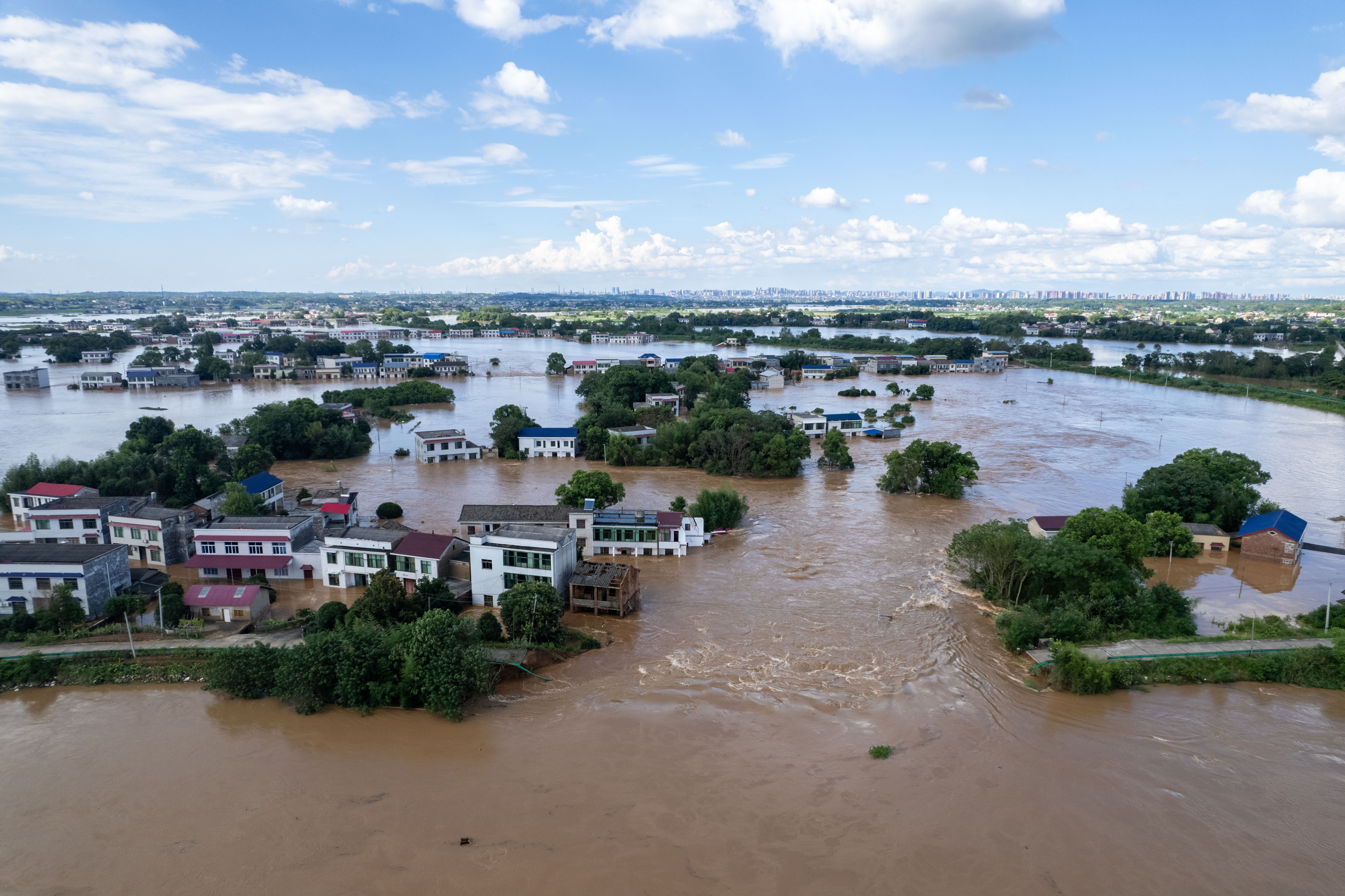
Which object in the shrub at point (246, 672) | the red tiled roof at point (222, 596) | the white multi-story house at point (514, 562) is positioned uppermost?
the white multi-story house at point (514, 562)

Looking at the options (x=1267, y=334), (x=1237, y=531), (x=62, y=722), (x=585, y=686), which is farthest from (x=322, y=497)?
(x=1267, y=334)

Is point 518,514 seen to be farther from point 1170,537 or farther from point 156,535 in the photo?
point 1170,537

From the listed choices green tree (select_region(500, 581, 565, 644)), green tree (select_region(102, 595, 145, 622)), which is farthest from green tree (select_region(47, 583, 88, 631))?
green tree (select_region(500, 581, 565, 644))

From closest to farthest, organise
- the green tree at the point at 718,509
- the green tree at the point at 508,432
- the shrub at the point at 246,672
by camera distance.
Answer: the shrub at the point at 246,672
the green tree at the point at 718,509
the green tree at the point at 508,432

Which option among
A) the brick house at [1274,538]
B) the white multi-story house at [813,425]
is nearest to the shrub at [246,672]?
the brick house at [1274,538]

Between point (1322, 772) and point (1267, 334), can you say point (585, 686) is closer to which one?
point (1322, 772)

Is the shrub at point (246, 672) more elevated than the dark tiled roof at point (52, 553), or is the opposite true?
the dark tiled roof at point (52, 553)

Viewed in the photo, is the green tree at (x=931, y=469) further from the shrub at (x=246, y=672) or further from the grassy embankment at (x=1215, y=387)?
the grassy embankment at (x=1215, y=387)
